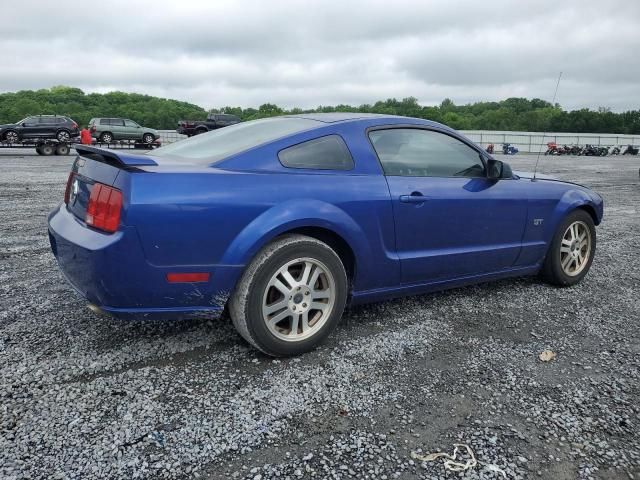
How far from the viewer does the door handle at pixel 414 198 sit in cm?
334

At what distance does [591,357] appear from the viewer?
317cm

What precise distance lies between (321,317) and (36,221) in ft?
18.0

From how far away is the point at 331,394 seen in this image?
2.60 m

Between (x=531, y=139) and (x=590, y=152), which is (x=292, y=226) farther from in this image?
(x=531, y=139)

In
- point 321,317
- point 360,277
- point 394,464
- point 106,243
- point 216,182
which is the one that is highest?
point 216,182

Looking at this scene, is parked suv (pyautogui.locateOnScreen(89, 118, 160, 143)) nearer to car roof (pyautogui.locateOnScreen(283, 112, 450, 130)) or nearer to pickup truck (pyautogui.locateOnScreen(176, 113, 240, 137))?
pickup truck (pyautogui.locateOnScreen(176, 113, 240, 137))

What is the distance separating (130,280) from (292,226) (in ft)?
2.98

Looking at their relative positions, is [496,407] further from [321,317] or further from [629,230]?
[629,230]

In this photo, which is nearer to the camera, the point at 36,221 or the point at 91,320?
the point at 91,320

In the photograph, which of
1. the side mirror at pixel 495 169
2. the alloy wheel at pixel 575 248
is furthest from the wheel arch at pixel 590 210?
the side mirror at pixel 495 169

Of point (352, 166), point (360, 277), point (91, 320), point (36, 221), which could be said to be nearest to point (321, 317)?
point (360, 277)

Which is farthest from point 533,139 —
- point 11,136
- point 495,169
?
point 495,169

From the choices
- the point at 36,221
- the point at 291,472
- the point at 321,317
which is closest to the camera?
the point at 291,472

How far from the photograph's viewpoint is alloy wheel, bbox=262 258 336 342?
289 centimetres
